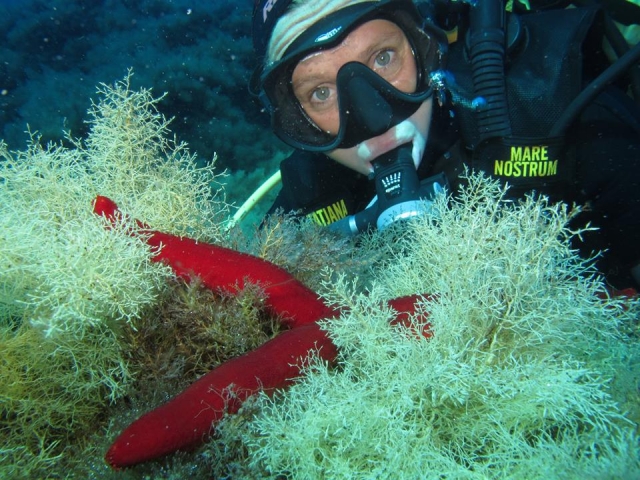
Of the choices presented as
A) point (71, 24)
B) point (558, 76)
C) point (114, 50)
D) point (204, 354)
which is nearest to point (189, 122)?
point (114, 50)

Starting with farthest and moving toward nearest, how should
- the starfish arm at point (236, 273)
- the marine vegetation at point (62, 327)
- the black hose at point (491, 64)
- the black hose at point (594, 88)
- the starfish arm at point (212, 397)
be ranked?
the black hose at point (491, 64) → the black hose at point (594, 88) → the starfish arm at point (236, 273) → the marine vegetation at point (62, 327) → the starfish arm at point (212, 397)

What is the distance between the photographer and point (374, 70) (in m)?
3.85

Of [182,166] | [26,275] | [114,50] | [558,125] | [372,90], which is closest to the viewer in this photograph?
[26,275]

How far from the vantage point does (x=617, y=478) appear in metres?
1.11

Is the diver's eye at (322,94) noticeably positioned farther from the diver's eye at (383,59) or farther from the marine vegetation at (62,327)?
the marine vegetation at (62,327)

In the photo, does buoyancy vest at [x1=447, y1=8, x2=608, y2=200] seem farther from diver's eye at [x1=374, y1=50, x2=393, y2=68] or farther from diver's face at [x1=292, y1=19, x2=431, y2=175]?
diver's eye at [x1=374, y1=50, x2=393, y2=68]

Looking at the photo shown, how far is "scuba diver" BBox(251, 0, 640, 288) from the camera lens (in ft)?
11.6

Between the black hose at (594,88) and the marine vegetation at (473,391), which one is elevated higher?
the black hose at (594,88)

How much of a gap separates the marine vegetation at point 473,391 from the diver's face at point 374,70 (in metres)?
2.24

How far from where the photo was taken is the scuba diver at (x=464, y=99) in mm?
3537

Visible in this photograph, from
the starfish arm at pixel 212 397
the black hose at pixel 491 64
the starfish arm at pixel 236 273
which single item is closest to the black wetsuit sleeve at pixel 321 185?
the black hose at pixel 491 64

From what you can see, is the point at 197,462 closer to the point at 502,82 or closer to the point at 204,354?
the point at 204,354

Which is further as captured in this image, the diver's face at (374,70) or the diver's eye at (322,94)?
the diver's eye at (322,94)

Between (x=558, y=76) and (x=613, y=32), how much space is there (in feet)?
2.65
